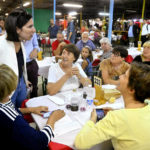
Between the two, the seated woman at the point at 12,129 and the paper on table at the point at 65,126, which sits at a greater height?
the seated woman at the point at 12,129

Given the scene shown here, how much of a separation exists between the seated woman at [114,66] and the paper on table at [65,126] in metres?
1.20

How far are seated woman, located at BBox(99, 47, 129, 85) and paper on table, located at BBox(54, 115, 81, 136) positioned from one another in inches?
47.2

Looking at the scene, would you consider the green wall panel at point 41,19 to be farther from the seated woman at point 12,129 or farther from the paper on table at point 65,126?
the seated woman at point 12,129

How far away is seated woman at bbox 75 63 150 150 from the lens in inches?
36.1

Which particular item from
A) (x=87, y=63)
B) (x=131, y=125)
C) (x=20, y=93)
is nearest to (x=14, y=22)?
(x=20, y=93)

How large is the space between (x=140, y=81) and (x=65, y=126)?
0.66m

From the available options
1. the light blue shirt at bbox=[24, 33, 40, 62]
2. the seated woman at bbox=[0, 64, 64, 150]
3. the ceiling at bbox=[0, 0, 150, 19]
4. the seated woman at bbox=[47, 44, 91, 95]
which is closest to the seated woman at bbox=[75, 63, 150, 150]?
the seated woman at bbox=[0, 64, 64, 150]

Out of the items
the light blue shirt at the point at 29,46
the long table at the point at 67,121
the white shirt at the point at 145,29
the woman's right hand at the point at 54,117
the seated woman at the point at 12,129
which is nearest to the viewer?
the seated woman at the point at 12,129

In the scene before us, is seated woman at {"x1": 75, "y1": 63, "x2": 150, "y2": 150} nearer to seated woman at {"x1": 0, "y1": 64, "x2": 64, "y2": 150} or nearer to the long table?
the long table

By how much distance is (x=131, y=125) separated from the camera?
0.91 m

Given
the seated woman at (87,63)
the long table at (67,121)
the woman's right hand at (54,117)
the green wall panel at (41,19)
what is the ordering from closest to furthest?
the long table at (67,121) → the woman's right hand at (54,117) → the seated woman at (87,63) → the green wall panel at (41,19)

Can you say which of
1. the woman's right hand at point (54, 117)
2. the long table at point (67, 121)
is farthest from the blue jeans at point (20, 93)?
the woman's right hand at point (54, 117)

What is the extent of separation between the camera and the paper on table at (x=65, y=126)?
1205 mm

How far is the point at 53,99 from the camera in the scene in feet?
5.68
